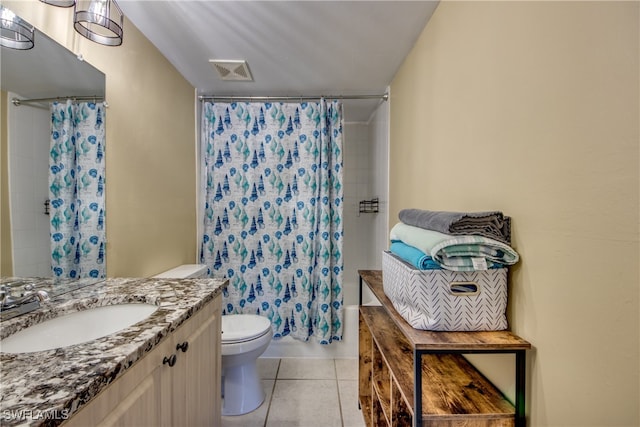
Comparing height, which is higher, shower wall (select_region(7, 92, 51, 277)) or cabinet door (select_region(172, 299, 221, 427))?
shower wall (select_region(7, 92, 51, 277))

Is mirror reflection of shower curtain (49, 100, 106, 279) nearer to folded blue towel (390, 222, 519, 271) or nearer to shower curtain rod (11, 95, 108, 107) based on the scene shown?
shower curtain rod (11, 95, 108, 107)

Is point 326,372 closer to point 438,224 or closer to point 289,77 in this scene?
point 438,224

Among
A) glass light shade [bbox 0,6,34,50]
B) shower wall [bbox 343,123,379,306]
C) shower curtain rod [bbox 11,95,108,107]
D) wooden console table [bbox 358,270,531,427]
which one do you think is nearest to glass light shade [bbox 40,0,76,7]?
glass light shade [bbox 0,6,34,50]

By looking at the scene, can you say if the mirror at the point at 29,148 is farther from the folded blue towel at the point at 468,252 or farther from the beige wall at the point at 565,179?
the beige wall at the point at 565,179

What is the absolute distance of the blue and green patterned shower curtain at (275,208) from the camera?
87.7 inches

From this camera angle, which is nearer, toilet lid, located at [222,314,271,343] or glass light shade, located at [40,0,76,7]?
glass light shade, located at [40,0,76,7]

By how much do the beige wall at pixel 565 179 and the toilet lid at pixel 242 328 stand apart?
135 centimetres

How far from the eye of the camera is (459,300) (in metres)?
0.81

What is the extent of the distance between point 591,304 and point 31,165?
1571 millimetres

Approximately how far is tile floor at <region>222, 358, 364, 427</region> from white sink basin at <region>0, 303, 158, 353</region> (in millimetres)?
1031

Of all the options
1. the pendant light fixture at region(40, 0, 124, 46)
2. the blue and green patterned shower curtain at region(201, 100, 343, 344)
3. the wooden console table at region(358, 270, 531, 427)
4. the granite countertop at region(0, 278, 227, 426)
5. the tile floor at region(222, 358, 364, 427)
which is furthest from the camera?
the blue and green patterned shower curtain at region(201, 100, 343, 344)

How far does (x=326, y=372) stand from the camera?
2.10 meters

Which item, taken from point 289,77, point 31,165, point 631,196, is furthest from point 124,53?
point 631,196

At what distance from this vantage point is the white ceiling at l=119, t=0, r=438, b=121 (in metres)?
1.36
